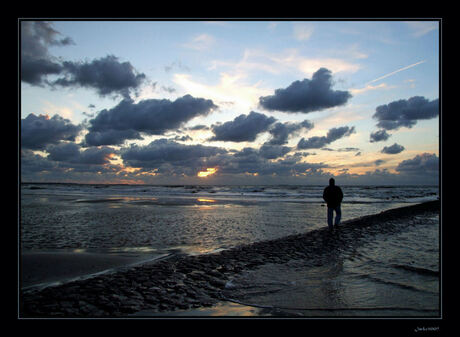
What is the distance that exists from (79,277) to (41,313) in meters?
1.90

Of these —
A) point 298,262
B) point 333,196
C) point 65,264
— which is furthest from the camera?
point 333,196

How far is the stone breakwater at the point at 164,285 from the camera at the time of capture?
4.71 meters

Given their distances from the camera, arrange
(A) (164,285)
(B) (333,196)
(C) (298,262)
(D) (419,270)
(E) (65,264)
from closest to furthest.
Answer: (A) (164,285), (D) (419,270), (E) (65,264), (C) (298,262), (B) (333,196)

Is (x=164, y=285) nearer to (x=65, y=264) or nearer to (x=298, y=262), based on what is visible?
(x=65, y=264)

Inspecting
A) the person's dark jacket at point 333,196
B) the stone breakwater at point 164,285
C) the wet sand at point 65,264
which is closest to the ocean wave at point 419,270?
the stone breakwater at point 164,285

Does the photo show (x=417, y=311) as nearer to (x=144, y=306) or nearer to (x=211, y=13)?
(x=144, y=306)

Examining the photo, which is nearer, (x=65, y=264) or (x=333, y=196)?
(x=65, y=264)

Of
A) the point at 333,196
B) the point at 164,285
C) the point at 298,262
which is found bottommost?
the point at 298,262

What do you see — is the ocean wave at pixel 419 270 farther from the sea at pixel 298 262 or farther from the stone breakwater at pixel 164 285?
the stone breakwater at pixel 164 285

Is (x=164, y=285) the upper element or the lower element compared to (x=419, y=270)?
upper

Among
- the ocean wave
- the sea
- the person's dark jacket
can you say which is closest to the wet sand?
the sea

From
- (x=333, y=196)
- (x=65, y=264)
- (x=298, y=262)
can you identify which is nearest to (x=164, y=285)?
(x=65, y=264)

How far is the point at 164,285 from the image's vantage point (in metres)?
5.82

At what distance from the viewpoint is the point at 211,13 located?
3.83 metres
